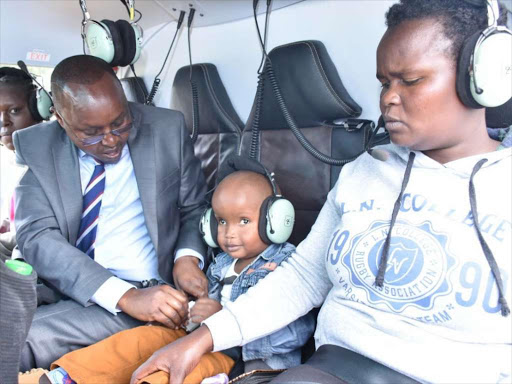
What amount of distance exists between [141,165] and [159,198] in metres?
0.16

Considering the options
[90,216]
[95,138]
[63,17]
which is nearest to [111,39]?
[95,138]

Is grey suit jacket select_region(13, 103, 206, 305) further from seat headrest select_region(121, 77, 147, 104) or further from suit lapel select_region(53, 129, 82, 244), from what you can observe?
seat headrest select_region(121, 77, 147, 104)

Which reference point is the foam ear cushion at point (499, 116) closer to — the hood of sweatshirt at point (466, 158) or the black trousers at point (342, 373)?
the hood of sweatshirt at point (466, 158)

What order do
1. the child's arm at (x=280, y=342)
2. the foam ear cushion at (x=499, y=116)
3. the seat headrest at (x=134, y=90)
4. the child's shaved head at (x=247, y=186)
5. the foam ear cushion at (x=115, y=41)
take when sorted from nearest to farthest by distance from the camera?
the foam ear cushion at (x=499, y=116) → the child's arm at (x=280, y=342) → the child's shaved head at (x=247, y=186) → the foam ear cushion at (x=115, y=41) → the seat headrest at (x=134, y=90)

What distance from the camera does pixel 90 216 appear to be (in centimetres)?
186

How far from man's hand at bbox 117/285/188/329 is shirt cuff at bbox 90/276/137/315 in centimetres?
9

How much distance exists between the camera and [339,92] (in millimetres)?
1795

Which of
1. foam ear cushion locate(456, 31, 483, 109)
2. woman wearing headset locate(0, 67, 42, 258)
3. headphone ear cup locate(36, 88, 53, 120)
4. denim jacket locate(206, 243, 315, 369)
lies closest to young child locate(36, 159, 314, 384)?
denim jacket locate(206, 243, 315, 369)

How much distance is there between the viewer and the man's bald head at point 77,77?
5.57 feet

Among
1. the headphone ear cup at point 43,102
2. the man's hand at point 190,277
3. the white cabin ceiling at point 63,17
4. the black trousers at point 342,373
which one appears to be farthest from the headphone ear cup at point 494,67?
the headphone ear cup at point 43,102

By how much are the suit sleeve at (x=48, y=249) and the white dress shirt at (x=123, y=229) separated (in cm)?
16

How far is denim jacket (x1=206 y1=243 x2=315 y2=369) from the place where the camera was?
143cm

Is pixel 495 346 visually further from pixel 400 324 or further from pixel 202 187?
pixel 202 187

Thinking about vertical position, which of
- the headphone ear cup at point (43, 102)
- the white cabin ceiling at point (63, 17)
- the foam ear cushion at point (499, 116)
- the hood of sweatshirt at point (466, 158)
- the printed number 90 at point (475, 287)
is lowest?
the printed number 90 at point (475, 287)
